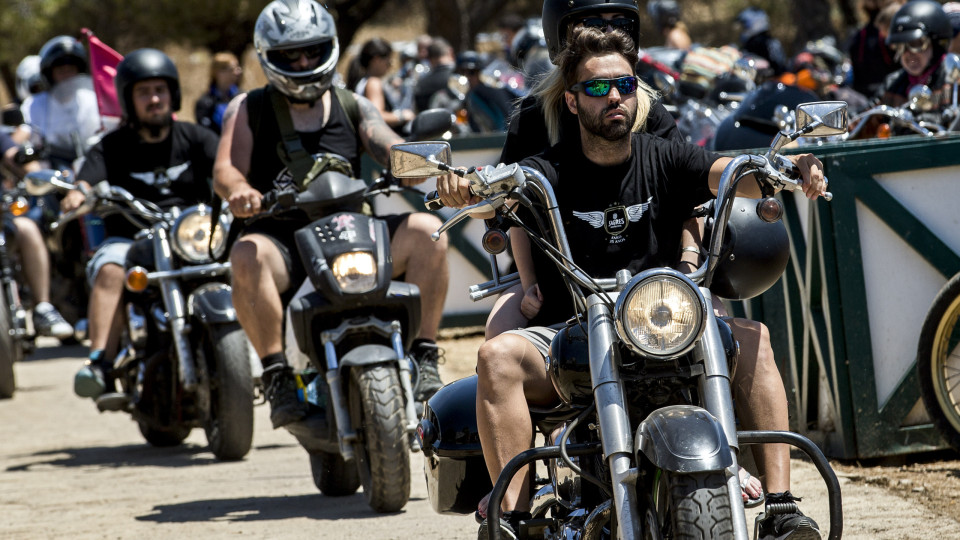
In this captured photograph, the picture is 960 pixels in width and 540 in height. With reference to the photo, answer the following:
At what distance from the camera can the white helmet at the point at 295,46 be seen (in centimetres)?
654

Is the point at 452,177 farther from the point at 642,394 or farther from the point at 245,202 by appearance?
the point at 245,202

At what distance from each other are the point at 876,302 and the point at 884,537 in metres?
1.56

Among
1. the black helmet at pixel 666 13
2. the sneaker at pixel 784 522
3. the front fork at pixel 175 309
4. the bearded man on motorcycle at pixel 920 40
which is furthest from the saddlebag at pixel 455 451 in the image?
the black helmet at pixel 666 13

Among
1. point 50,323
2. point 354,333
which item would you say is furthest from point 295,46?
point 50,323

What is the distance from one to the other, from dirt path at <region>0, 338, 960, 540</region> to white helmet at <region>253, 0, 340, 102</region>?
Result: 6.17 feet

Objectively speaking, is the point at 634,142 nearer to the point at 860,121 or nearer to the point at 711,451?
the point at 711,451

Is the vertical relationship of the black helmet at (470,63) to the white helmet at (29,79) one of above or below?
below

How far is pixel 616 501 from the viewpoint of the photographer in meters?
3.52

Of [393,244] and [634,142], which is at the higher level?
[634,142]

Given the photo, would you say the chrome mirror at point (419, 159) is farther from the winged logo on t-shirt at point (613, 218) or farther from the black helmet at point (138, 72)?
the black helmet at point (138, 72)

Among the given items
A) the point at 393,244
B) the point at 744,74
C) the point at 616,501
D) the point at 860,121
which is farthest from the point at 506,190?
the point at 744,74

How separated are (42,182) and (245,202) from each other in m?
1.87

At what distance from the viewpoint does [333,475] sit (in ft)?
21.6

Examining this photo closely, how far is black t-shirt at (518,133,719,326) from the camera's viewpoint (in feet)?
13.6
